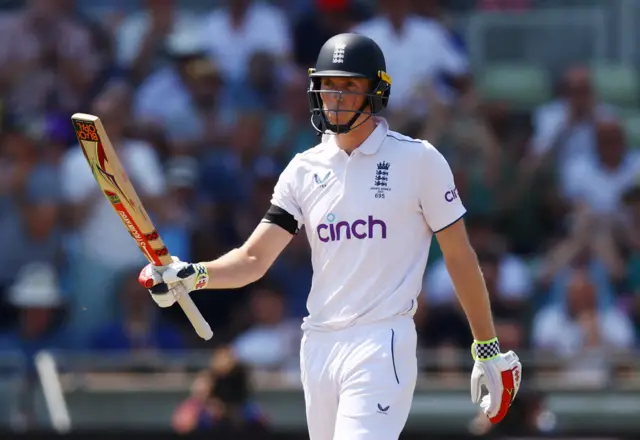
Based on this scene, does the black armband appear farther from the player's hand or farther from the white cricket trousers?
the player's hand

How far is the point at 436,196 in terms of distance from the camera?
15.9ft

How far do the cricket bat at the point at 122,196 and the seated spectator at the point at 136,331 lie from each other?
418 centimetres

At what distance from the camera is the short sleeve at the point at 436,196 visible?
15.9ft

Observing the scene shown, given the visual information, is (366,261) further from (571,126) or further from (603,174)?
(571,126)

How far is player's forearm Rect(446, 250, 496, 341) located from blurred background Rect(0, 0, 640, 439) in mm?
2969

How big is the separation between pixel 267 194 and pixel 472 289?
4.84 metres

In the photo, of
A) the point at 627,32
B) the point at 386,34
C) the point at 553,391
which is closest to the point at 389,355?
the point at 553,391

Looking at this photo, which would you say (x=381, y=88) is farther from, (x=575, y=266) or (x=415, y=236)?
(x=575, y=266)

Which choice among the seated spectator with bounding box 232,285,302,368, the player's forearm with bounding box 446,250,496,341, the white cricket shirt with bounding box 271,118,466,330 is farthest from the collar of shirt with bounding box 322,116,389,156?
the seated spectator with bounding box 232,285,302,368

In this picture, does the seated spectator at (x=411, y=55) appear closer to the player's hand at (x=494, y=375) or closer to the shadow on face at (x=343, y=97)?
the shadow on face at (x=343, y=97)

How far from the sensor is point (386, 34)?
1010 cm

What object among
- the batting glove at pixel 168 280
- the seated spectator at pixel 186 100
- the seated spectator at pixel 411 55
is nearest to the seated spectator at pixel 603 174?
the seated spectator at pixel 411 55

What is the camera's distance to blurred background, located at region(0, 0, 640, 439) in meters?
8.63

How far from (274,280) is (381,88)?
4502 millimetres
